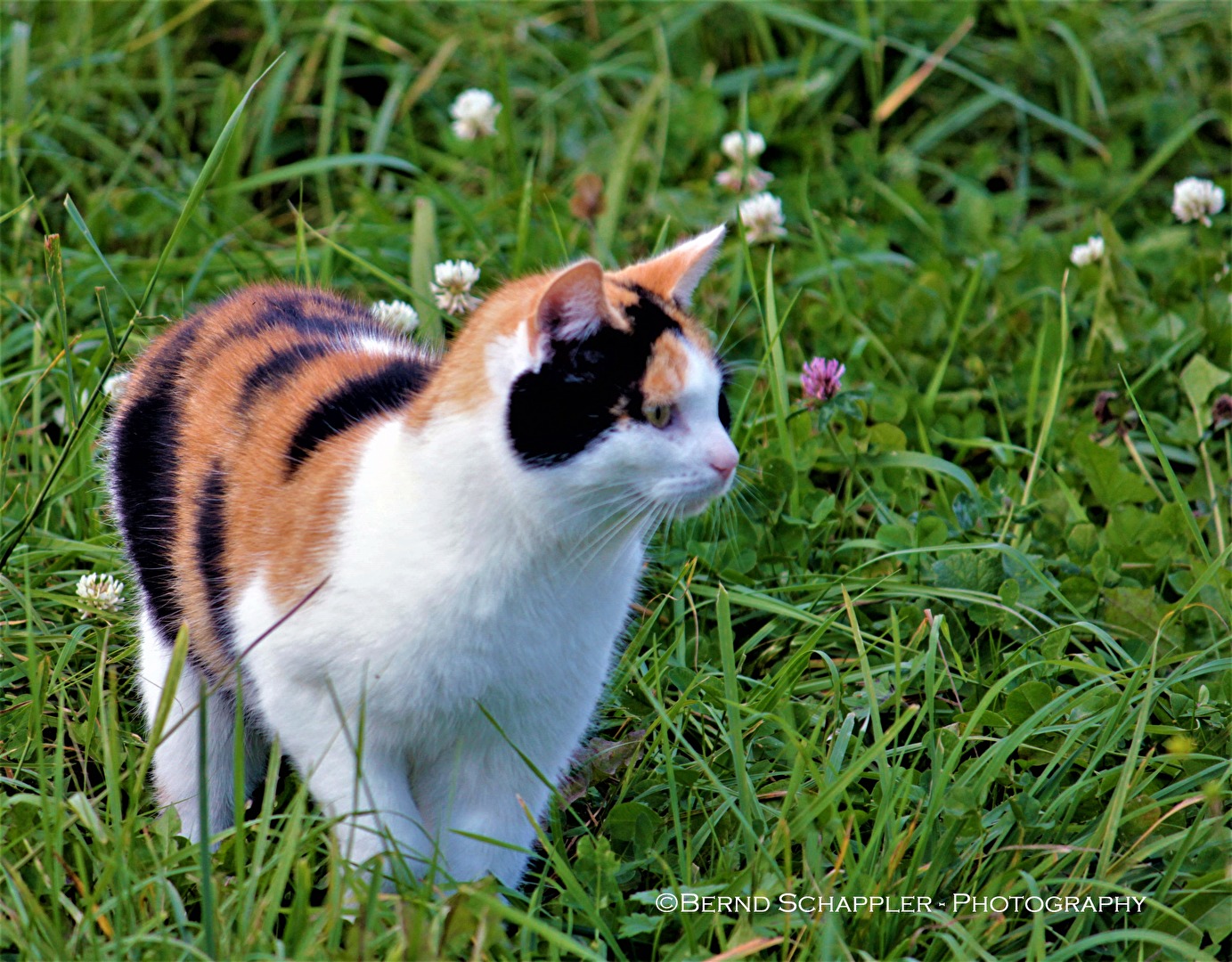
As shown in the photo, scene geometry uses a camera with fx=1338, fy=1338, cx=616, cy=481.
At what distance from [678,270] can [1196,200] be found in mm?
2131

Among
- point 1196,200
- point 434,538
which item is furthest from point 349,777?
point 1196,200

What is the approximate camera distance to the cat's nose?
1.98 metres

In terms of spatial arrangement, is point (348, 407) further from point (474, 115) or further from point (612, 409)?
point (474, 115)

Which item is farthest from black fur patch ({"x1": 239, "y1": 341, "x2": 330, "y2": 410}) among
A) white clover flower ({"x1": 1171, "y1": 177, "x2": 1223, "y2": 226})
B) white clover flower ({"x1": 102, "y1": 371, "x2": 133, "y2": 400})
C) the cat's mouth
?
white clover flower ({"x1": 1171, "y1": 177, "x2": 1223, "y2": 226})

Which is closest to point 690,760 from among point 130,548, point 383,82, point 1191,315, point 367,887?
point 367,887

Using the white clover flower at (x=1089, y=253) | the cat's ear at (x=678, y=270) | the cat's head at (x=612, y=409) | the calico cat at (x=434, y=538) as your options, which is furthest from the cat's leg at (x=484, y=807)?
the white clover flower at (x=1089, y=253)

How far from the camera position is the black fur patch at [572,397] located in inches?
76.6

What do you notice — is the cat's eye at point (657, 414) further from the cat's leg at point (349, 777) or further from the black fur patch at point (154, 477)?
the black fur patch at point (154, 477)

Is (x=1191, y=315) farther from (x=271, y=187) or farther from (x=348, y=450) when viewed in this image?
(x=271, y=187)

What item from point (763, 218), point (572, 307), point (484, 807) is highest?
point (572, 307)

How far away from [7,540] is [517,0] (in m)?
3.10

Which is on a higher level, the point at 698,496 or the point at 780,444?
the point at 698,496

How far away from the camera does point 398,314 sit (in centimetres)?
317

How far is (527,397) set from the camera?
195 cm
